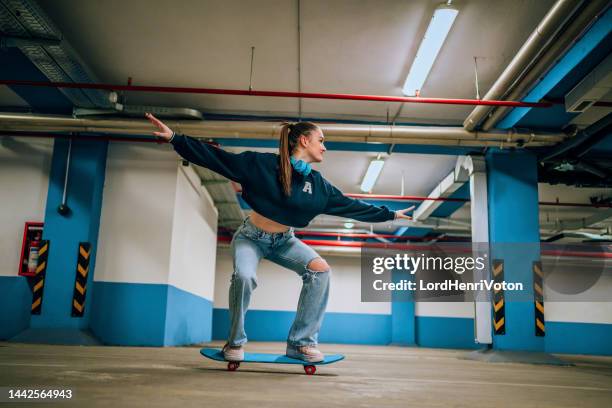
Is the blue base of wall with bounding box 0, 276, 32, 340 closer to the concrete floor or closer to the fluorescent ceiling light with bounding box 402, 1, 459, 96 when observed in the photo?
the concrete floor

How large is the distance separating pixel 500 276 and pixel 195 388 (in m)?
6.00

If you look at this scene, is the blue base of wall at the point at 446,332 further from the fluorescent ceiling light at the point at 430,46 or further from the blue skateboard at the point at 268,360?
the blue skateboard at the point at 268,360

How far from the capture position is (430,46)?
557 centimetres

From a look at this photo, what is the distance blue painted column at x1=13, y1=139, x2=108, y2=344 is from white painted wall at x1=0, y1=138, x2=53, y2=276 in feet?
1.10

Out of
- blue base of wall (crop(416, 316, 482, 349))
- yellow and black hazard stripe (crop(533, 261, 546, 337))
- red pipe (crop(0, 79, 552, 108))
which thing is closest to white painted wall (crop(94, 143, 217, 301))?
red pipe (crop(0, 79, 552, 108))

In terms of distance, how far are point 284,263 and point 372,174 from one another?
700 centimetres

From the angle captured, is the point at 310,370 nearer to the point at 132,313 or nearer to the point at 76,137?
the point at 132,313

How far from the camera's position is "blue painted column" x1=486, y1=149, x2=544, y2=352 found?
701 cm

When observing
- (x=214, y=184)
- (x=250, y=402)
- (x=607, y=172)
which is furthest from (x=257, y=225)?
(x=214, y=184)

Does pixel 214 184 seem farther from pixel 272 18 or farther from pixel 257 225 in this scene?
pixel 257 225

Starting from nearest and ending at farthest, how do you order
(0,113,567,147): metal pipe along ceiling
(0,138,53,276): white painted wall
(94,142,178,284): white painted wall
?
(0,113,567,147): metal pipe along ceiling
(0,138,53,276): white painted wall
(94,142,178,284): white painted wall

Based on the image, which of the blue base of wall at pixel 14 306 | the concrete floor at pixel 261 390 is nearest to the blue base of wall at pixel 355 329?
the blue base of wall at pixel 14 306

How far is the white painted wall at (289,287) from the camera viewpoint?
16.5m

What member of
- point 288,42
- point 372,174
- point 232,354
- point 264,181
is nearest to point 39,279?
point 288,42
